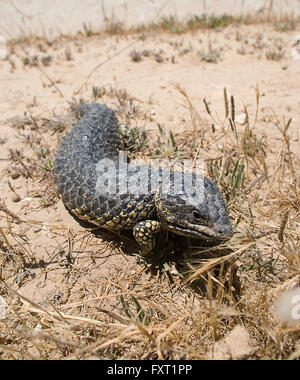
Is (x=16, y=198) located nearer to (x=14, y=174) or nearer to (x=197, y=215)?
(x=14, y=174)

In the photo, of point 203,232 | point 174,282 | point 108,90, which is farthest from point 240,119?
point 174,282

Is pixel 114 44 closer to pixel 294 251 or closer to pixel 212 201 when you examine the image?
pixel 212 201

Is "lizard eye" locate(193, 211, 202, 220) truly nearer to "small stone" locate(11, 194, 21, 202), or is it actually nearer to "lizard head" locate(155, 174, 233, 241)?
"lizard head" locate(155, 174, 233, 241)

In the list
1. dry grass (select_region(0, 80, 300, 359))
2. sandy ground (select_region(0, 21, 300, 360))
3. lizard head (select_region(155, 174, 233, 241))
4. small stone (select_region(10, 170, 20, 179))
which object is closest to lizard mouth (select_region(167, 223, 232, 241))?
lizard head (select_region(155, 174, 233, 241))

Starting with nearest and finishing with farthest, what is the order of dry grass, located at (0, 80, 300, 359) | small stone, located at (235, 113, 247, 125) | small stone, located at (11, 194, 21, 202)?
1. dry grass, located at (0, 80, 300, 359)
2. small stone, located at (11, 194, 21, 202)
3. small stone, located at (235, 113, 247, 125)

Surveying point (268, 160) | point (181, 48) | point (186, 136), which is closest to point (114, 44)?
point (181, 48)

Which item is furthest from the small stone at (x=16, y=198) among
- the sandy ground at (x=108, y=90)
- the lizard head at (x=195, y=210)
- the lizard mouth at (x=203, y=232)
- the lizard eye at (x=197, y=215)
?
the lizard eye at (x=197, y=215)

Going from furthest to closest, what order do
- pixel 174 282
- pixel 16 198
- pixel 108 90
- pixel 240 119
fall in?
pixel 108 90 < pixel 240 119 < pixel 16 198 < pixel 174 282
